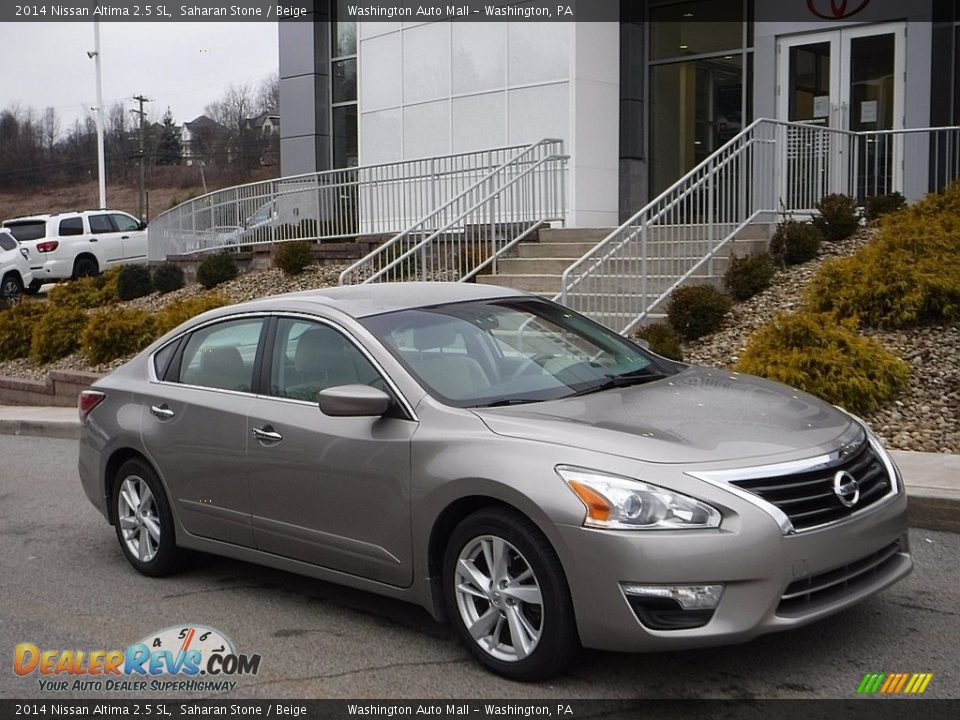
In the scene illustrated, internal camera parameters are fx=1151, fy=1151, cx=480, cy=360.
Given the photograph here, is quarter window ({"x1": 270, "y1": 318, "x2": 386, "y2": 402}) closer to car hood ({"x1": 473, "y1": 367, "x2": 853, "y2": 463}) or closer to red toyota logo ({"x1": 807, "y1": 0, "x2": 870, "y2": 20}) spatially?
car hood ({"x1": 473, "y1": 367, "x2": 853, "y2": 463})

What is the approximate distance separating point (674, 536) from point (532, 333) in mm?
1862

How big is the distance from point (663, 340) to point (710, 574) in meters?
6.99

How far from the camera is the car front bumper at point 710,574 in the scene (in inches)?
165

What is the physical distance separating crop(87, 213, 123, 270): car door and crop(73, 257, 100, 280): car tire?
0.16 meters

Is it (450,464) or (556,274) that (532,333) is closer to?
(450,464)

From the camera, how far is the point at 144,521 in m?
6.61

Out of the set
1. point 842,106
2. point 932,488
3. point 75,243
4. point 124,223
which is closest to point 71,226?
point 75,243

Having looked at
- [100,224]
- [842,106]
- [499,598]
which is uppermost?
[842,106]


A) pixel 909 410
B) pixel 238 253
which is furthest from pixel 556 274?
pixel 238 253

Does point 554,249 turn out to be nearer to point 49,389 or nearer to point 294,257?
point 294,257

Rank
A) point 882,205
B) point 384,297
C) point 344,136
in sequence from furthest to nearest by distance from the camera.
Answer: point 344,136, point 882,205, point 384,297

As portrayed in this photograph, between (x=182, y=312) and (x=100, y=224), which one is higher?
(x=100, y=224)

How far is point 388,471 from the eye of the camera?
5055 millimetres

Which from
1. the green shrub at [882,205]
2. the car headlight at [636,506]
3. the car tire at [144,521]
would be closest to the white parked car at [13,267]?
the green shrub at [882,205]
